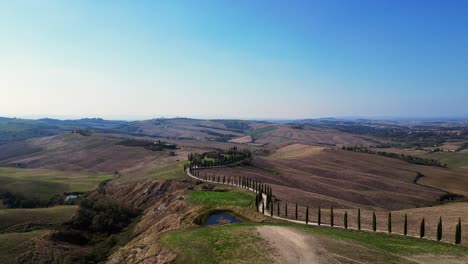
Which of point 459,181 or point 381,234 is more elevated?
point 381,234

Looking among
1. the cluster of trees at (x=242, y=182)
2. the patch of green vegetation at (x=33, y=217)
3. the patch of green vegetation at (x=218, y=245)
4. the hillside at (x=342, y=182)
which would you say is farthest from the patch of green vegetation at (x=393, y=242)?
the patch of green vegetation at (x=33, y=217)

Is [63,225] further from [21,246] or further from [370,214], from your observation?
[370,214]

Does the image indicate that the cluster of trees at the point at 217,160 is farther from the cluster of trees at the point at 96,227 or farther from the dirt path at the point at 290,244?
the dirt path at the point at 290,244

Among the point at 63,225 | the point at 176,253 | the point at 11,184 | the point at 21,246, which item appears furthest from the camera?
the point at 11,184

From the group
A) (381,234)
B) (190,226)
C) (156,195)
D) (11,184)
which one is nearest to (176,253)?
(190,226)

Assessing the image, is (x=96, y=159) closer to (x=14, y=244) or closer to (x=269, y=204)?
(x=14, y=244)

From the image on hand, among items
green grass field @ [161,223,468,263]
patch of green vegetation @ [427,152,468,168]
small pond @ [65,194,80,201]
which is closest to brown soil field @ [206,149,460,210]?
green grass field @ [161,223,468,263]

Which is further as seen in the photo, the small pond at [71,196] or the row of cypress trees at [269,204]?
the small pond at [71,196]
